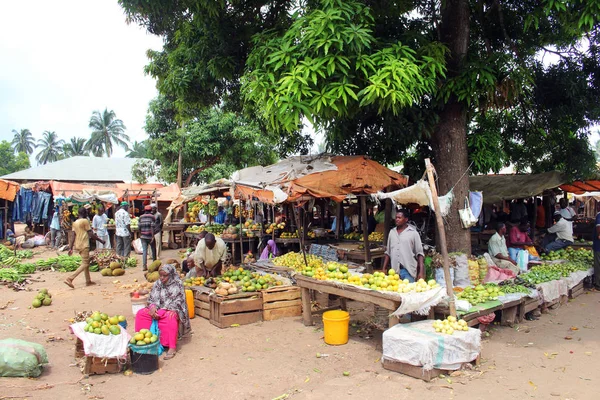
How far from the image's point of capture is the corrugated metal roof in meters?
29.4

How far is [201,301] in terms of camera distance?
8.23 m

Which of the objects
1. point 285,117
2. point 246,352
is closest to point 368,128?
point 285,117

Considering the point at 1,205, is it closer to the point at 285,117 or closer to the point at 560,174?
the point at 285,117

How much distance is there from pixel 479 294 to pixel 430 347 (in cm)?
241

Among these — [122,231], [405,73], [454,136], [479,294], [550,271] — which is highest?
[405,73]

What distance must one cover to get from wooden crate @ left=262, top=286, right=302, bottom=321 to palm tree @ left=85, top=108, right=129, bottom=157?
5463 cm

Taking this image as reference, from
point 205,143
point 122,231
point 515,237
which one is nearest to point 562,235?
point 515,237

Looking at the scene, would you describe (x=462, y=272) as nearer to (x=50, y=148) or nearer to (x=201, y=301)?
(x=201, y=301)

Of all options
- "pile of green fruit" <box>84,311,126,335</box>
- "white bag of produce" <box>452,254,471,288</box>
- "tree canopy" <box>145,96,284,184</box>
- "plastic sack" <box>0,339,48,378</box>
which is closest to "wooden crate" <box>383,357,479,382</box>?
"white bag of produce" <box>452,254,471,288</box>

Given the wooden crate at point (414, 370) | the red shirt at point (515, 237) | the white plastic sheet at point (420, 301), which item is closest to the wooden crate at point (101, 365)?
the wooden crate at point (414, 370)

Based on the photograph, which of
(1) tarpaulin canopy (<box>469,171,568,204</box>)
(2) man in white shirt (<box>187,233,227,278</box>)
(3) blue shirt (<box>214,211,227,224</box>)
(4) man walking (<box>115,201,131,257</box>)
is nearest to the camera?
(2) man in white shirt (<box>187,233,227,278</box>)

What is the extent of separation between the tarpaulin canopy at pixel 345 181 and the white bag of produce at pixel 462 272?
2.19 m

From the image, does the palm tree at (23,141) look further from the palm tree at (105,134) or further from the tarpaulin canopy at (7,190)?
the tarpaulin canopy at (7,190)

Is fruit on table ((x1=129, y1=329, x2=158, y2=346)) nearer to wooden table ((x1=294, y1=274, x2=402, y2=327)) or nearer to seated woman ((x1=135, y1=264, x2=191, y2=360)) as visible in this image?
seated woman ((x1=135, y1=264, x2=191, y2=360))
